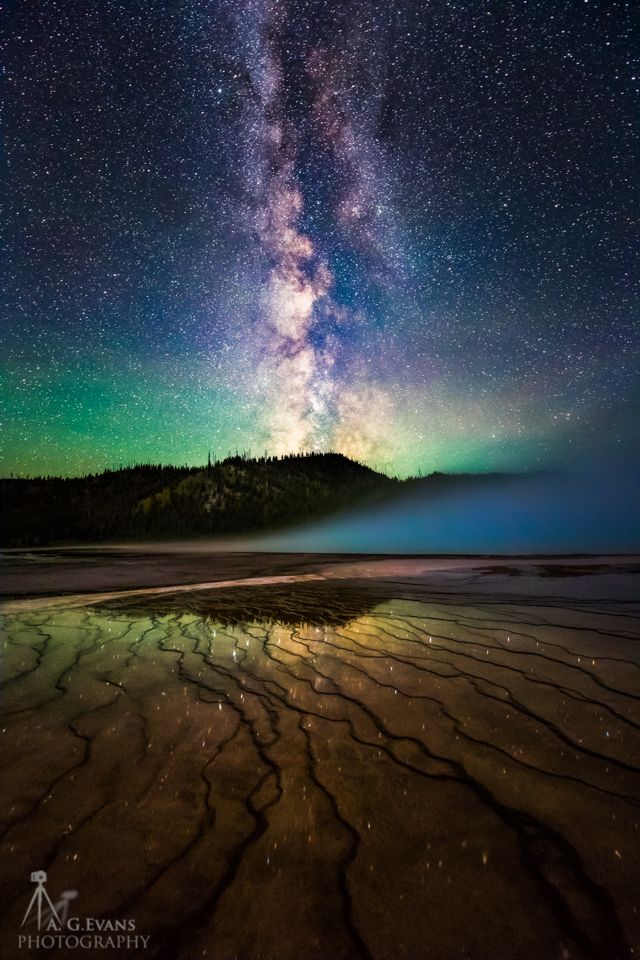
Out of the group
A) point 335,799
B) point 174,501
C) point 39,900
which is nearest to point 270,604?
point 335,799

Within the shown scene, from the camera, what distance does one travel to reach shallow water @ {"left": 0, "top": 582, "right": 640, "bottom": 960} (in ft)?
4.79

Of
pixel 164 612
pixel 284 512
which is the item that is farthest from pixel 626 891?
pixel 284 512

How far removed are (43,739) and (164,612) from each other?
451 centimetres

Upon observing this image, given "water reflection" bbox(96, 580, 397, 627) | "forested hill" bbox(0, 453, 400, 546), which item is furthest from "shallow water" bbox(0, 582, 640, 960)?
"forested hill" bbox(0, 453, 400, 546)

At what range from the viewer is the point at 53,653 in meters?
4.74

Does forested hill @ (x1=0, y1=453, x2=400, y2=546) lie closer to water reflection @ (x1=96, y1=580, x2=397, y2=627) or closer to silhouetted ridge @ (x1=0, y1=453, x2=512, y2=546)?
silhouetted ridge @ (x1=0, y1=453, x2=512, y2=546)

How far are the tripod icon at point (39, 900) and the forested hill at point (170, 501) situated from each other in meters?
72.0

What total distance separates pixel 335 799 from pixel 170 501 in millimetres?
109660

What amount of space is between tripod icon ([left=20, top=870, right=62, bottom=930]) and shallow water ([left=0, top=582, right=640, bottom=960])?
3cm

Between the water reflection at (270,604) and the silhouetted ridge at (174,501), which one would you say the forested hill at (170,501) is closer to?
the silhouetted ridge at (174,501)

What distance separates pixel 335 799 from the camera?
6.98ft

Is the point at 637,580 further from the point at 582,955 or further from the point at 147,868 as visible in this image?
the point at 147,868

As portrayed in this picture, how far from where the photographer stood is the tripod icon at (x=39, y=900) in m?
1.54

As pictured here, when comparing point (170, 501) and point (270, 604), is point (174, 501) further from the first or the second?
point (270, 604)
